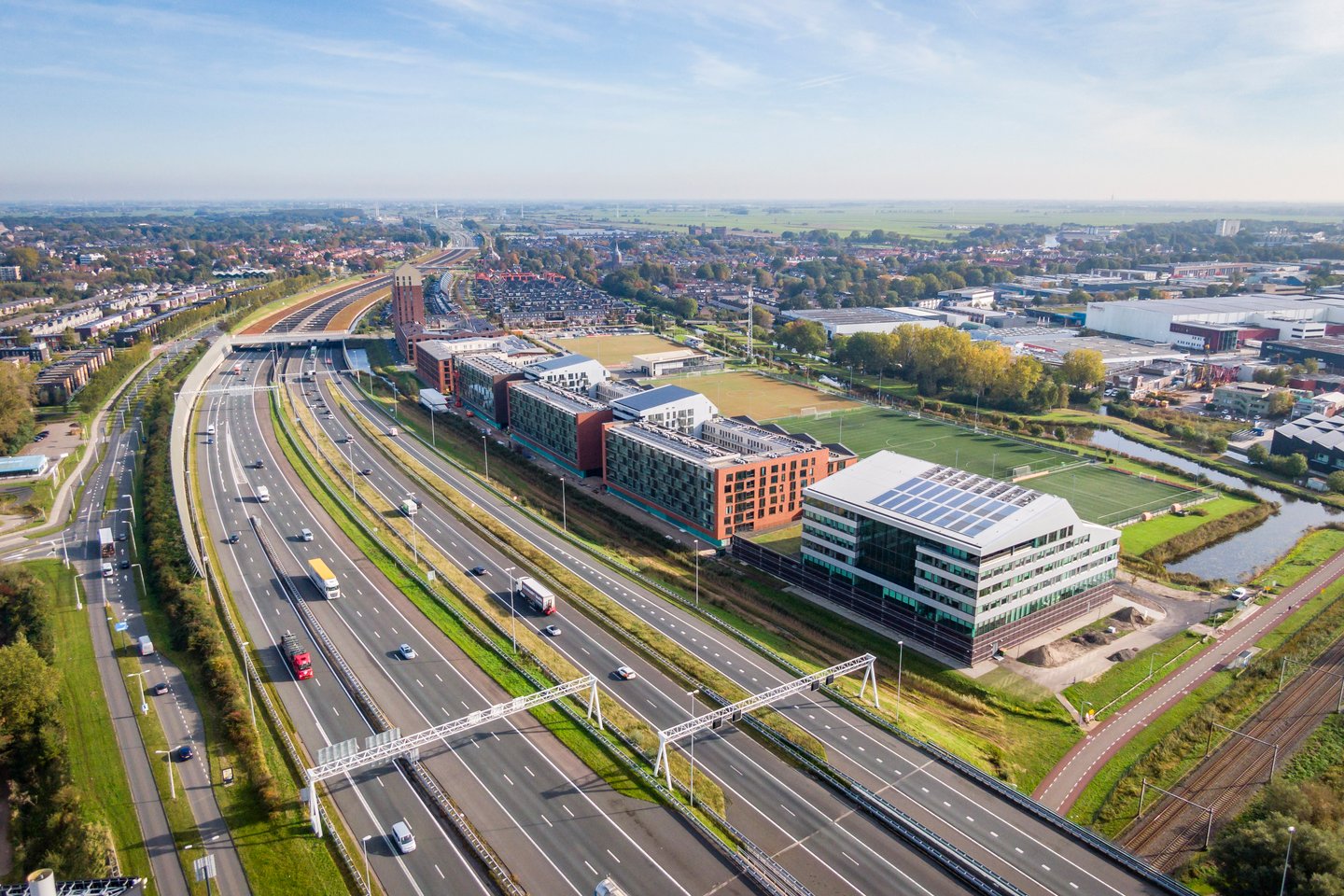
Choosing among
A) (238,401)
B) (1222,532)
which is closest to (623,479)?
(1222,532)

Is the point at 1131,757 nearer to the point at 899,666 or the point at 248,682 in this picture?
the point at 899,666

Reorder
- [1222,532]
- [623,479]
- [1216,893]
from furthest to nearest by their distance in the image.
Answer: [623,479] → [1222,532] → [1216,893]

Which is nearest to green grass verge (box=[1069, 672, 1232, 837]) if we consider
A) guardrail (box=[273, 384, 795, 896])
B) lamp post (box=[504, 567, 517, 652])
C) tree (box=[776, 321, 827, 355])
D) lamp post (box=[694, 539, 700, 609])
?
guardrail (box=[273, 384, 795, 896])

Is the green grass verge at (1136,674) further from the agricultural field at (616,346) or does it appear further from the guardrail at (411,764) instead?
the agricultural field at (616,346)

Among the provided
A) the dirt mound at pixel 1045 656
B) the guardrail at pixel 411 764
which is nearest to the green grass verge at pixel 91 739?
the guardrail at pixel 411 764

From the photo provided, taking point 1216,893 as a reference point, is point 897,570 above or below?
above

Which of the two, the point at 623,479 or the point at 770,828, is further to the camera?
the point at 623,479

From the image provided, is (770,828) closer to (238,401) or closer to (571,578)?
(571,578)
